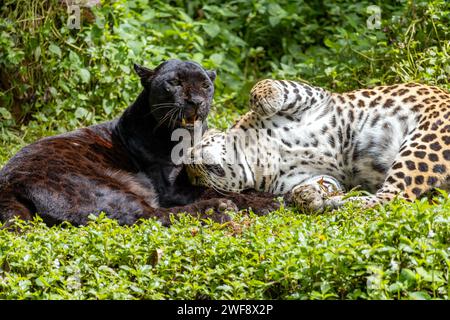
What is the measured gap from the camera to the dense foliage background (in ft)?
18.5

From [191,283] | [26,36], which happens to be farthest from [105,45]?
[191,283]

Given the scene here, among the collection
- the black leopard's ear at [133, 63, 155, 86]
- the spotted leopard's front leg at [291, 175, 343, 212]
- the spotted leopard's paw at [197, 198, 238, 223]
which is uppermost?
the black leopard's ear at [133, 63, 155, 86]

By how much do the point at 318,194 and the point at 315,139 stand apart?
0.84 metres

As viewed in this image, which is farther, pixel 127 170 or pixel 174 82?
pixel 127 170

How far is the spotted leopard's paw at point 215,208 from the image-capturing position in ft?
25.4

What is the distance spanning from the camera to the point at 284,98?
8.59 meters

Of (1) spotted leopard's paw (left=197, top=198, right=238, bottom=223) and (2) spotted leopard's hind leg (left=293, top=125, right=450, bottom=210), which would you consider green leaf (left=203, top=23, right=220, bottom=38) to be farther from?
(2) spotted leopard's hind leg (left=293, top=125, right=450, bottom=210)

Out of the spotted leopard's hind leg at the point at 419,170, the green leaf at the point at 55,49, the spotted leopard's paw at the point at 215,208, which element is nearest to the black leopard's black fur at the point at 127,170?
the spotted leopard's paw at the point at 215,208

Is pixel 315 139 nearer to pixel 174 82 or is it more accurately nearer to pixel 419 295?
pixel 174 82

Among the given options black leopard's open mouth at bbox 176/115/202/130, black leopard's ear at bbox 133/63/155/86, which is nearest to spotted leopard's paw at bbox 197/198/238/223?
black leopard's open mouth at bbox 176/115/202/130

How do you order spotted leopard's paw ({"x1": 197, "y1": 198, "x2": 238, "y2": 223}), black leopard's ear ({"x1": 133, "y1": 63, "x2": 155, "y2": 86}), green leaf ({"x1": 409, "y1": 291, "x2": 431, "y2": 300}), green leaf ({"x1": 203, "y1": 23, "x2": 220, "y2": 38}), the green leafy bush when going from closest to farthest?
1. green leaf ({"x1": 409, "y1": 291, "x2": 431, "y2": 300})
2. the green leafy bush
3. spotted leopard's paw ({"x1": 197, "y1": 198, "x2": 238, "y2": 223})
4. black leopard's ear ({"x1": 133, "y1": 63, "x2": 155, "y2": 86})
5. green leaf ({"x1": 203, "y1": 23, "x2": 220, "y2": 38})

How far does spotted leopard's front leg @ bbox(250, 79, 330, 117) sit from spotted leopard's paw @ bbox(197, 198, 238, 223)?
1.03m

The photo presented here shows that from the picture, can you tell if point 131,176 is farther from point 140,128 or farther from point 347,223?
point 347,223

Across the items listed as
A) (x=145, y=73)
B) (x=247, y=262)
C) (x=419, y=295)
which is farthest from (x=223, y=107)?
(x=419, y=295)
